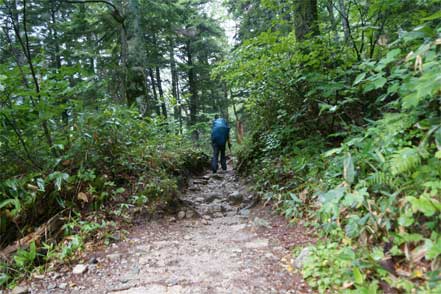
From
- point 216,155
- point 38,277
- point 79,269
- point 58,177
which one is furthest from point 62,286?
point 216,155

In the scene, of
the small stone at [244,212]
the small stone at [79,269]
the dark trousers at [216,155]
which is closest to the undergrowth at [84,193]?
the small stone at [79,269]

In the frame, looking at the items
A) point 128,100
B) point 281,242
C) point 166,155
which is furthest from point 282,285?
point 128,100

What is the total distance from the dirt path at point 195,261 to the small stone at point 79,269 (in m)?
0.02

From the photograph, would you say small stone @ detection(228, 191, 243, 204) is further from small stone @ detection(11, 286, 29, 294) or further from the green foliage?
small stone @ detection(11, 286, 29, 294)

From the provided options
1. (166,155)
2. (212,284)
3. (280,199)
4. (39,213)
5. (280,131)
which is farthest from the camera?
(166,155)

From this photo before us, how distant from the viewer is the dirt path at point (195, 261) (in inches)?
103

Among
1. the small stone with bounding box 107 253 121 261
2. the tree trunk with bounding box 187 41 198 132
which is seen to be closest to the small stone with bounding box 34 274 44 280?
the small stone with bounding box 107 253 121 261

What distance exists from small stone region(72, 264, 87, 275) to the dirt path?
0.08 feet

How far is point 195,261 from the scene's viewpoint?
10.2 feet

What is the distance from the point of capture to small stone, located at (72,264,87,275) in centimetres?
303

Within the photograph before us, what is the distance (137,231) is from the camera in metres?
4.07

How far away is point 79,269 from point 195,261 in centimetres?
130

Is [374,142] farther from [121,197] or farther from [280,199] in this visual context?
[121,197]

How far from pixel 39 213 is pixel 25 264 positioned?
0.94m
